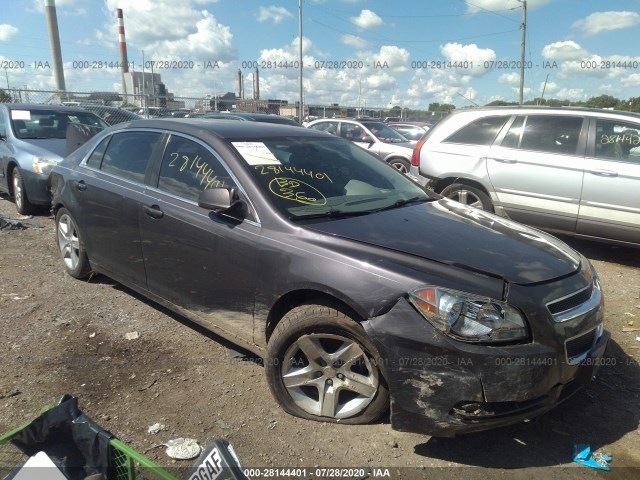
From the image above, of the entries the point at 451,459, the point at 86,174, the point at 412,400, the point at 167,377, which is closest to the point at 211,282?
the point at 167,377

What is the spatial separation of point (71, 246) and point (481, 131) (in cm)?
507

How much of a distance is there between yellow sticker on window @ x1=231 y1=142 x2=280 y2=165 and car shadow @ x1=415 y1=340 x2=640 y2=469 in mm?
1970

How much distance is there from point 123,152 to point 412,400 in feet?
10.3

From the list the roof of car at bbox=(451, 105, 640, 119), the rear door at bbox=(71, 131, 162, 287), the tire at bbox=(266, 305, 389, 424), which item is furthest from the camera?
the roof of car at bbox=(451, 105, 640, 119)

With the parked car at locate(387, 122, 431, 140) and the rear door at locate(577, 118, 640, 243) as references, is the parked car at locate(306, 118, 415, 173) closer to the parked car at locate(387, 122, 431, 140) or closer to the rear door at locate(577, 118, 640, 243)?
the parked car at locate(387, 122, 431, 140)

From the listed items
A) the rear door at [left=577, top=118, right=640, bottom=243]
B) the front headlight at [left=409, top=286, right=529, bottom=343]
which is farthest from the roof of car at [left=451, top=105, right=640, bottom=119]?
the front headlight at [left=409, top=286, right=529, bottom=343]

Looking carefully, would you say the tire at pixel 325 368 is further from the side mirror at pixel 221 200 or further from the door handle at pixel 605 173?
the door handle at pixel 605 173

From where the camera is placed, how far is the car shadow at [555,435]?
2518 millimetres

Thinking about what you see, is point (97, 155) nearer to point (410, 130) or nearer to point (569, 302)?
point (569, 302)

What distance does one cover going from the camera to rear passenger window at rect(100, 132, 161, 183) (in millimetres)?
3795

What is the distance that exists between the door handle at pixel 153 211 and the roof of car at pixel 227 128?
23.5 inches

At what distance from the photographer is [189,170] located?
3.43 meters

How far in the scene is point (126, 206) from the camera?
3744 mm

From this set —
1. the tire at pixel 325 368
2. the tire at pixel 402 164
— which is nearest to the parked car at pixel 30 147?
the tire at pixel 325 368
